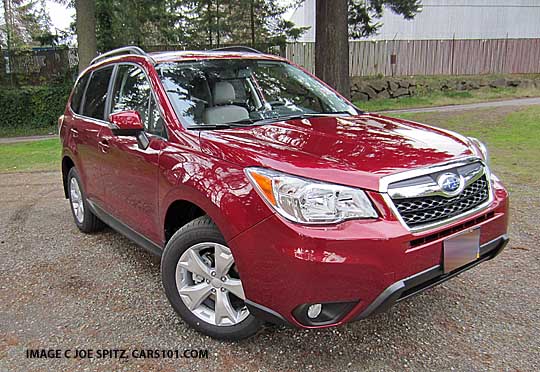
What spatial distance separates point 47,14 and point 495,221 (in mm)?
21405

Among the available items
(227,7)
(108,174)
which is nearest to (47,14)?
(227,7)

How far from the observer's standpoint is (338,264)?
7.06 feet

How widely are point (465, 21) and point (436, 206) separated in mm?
26691

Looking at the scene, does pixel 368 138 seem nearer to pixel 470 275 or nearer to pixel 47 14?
pixel 470 275

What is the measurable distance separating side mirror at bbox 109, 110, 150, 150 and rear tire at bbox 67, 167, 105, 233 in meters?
1.69

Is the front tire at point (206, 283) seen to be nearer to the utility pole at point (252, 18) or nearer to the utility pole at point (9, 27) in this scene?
the utility pole at point (252, 18)

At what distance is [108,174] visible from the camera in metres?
3.81

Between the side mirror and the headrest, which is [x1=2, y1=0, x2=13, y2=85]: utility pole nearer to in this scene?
the headrest

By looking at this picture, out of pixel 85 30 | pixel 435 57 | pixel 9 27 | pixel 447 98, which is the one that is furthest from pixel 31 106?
pixel 435 57

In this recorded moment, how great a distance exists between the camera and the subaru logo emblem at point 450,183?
2.40 m

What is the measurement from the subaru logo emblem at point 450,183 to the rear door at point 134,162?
171 cm

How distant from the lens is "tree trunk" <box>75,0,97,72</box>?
12422 millimetres

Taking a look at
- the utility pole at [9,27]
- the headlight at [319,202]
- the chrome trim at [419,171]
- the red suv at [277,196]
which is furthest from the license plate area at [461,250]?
the utility pole at [9,27]

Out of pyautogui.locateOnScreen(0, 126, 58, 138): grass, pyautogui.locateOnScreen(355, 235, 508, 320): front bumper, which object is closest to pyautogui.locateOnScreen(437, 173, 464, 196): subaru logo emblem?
pyautogui.locateOnScreen(355, 235, 508, 320): front bumper
